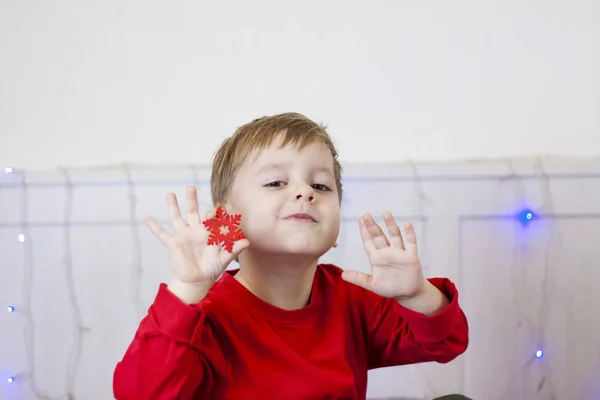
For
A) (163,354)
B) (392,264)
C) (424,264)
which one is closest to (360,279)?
(392,264)

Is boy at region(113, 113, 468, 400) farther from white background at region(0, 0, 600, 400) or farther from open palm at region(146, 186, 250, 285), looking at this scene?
white background at region(0, 0, 600, 400)

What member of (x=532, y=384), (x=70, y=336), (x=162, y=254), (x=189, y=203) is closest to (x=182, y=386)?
(x=189, y=203)

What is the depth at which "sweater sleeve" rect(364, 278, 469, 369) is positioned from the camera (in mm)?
804

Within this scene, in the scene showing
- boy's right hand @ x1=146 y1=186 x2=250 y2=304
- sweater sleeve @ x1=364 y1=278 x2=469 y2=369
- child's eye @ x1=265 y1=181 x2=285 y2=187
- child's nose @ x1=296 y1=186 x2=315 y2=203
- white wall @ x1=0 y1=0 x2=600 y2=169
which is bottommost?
sweater sleeve @ x1=364 y1=278 x2=469 y2=369

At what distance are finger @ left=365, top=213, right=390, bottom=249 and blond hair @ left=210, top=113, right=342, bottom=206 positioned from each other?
14 centimetres

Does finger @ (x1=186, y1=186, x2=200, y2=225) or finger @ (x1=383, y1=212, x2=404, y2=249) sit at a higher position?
finger @ (x1=186, y1=186, x2=200, y2=225)

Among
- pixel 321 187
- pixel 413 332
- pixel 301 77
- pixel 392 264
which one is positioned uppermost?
pixel 301 77

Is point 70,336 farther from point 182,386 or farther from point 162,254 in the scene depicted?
point 182,386

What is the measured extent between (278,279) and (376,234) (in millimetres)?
159

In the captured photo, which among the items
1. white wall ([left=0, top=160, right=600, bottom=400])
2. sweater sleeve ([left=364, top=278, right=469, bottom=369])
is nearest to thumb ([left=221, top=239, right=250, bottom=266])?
sweater sleeve ([left=364, top=278, right=469, bottom=369])

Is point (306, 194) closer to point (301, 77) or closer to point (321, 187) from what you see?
point (321, 187)

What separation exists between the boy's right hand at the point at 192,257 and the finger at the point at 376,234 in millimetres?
173

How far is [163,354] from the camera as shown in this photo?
2.17 feet

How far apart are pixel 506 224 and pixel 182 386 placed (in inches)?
33.7
